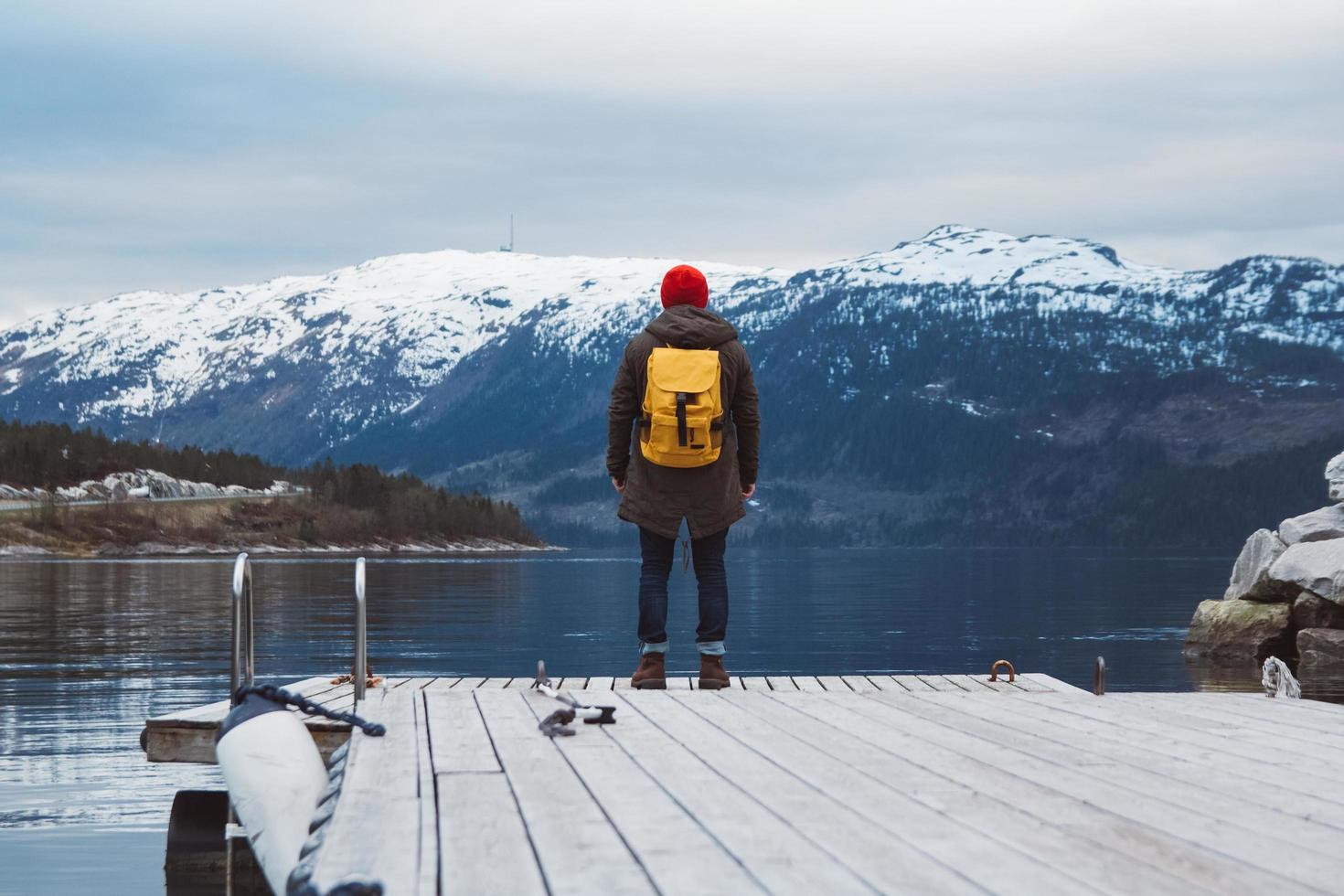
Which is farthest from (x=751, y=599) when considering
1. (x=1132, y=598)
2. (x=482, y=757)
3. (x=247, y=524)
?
(x=247, y=524)

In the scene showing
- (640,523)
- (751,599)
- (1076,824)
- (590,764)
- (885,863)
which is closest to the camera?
(885,863)

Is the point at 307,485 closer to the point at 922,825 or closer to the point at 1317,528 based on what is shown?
the point at 1317,528

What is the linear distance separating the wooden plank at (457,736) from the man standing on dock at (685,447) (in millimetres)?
1757

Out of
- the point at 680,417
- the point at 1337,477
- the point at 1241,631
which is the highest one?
the point at 680,417

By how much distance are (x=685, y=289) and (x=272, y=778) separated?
557cm

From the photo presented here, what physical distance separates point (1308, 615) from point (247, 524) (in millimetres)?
143793

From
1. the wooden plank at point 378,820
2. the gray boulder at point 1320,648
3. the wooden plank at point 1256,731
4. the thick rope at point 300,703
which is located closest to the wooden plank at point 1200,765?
the wooden plank at point 1256,731

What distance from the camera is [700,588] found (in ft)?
41.9

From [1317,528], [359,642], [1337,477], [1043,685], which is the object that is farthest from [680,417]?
[1337,477]

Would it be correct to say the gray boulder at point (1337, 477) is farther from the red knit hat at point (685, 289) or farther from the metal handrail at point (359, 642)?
the metal handrail at point (359, 642)

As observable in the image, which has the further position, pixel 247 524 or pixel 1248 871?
pixel 247 524

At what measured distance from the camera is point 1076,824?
20.7 feet

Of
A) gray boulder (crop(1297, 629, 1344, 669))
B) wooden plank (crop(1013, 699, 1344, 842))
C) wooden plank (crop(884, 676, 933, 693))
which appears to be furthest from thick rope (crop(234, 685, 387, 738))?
gray boulder (crop(1297, 629, 1344, 669))

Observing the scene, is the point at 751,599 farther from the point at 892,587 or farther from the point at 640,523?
the point at 640,523
